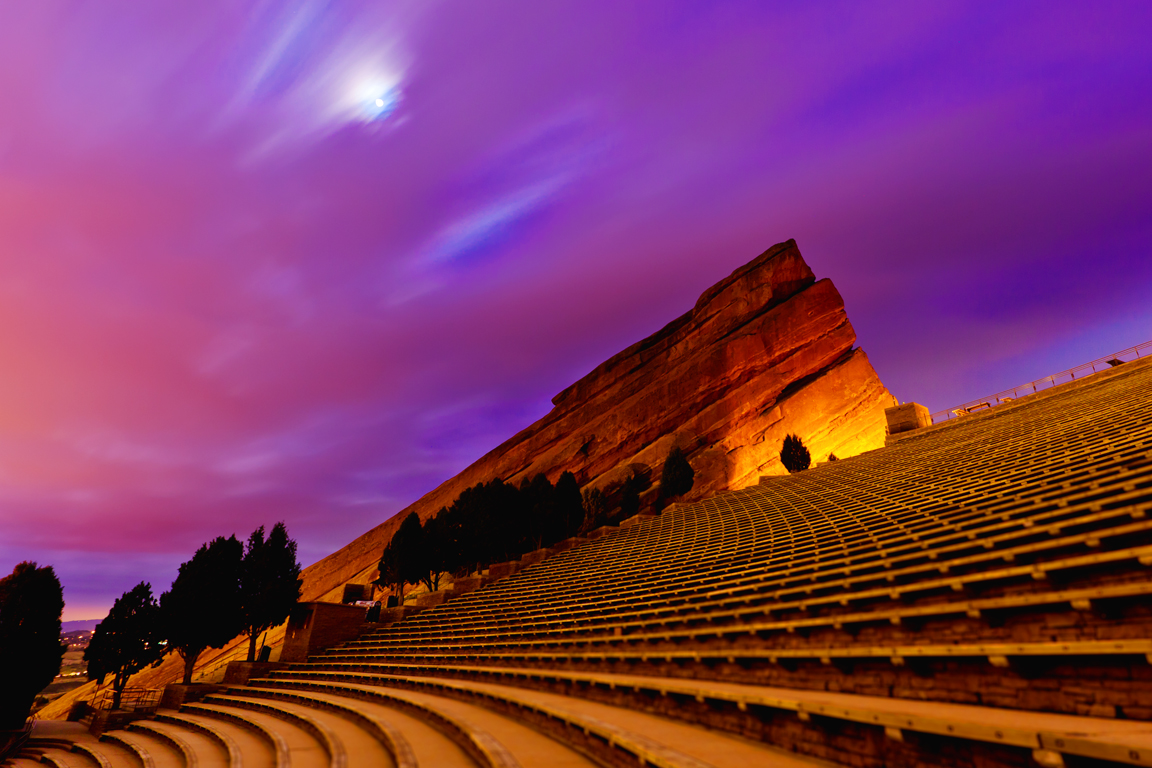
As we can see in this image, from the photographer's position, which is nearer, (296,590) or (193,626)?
(193,626)

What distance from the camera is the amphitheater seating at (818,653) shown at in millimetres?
4074

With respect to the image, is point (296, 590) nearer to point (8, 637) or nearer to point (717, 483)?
point (8, 637)

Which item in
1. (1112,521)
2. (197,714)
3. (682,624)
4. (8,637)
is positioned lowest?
(197,714)

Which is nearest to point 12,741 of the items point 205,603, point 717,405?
point 205,603

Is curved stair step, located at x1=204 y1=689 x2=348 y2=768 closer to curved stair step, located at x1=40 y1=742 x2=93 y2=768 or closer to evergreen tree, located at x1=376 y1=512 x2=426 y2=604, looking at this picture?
curved stair step, located at x1=40 y1=742 x2=93 y2=768

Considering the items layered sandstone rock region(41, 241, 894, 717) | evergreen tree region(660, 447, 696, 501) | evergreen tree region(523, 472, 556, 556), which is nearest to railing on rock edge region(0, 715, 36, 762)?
layered sandstone rock region(41, 241, 894, 717)

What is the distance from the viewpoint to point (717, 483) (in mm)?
43562

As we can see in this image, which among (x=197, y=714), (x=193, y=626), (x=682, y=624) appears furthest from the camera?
(x=193, y=626)

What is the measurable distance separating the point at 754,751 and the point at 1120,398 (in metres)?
20.5

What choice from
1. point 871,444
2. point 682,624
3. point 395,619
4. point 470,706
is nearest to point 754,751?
point 682,624

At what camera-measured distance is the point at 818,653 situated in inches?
231

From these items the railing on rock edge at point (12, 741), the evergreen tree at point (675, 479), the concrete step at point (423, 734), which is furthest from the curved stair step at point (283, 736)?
the evergreen tree at point (675, 479)

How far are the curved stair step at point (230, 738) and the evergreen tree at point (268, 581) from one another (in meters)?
6.19

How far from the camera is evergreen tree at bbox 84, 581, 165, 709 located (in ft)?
82.5
